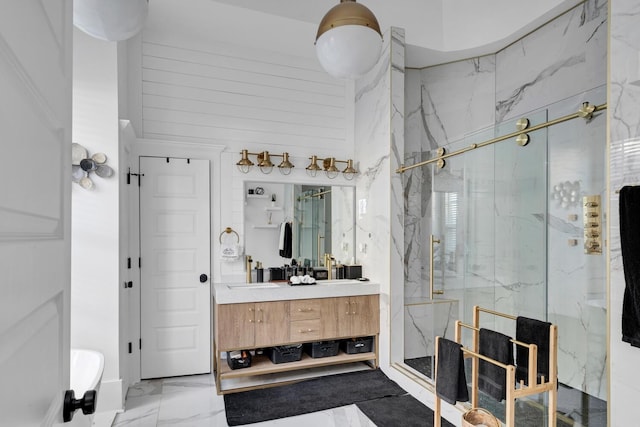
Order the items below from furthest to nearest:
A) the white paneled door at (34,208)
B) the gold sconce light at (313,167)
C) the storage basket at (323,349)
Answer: the gold sconce light at (313,167) → the storage basket at (323,349) → the white paneled door at (34,208)

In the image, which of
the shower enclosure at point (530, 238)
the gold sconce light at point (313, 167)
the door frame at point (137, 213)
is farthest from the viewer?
the gold sconce light at point (313, 167)

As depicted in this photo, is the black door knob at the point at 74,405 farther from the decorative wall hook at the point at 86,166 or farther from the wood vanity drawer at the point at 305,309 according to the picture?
the wood vanity drawer at the point at 305,309

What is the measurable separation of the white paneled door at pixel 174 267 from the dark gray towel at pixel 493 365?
101 inches

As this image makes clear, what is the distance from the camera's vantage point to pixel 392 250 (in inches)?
A: 149

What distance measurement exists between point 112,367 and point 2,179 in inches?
122

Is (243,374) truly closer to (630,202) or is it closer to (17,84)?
(630,202)

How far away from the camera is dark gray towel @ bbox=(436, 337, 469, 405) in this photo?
7.41 feet

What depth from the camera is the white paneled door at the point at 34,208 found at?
19.4 inches

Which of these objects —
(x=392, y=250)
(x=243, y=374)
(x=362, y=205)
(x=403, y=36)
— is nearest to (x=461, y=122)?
(x=403, y=36)

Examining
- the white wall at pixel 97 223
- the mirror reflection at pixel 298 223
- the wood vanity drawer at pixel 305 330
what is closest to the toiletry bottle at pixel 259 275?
the mirror reflection at pixel 298 223

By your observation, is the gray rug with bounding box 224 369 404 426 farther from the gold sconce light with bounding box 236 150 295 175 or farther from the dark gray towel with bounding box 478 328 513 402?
the gold sconce light with bounding box 236 150 295 175

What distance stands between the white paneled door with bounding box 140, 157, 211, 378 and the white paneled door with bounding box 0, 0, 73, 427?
296 cm

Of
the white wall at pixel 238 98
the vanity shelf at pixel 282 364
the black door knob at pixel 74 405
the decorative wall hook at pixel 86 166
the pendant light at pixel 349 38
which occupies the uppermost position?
the white wall at pixel 238 98

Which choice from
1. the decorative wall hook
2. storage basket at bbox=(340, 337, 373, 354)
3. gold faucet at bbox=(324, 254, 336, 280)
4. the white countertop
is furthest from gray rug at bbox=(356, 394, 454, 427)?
the decorative wall hook
